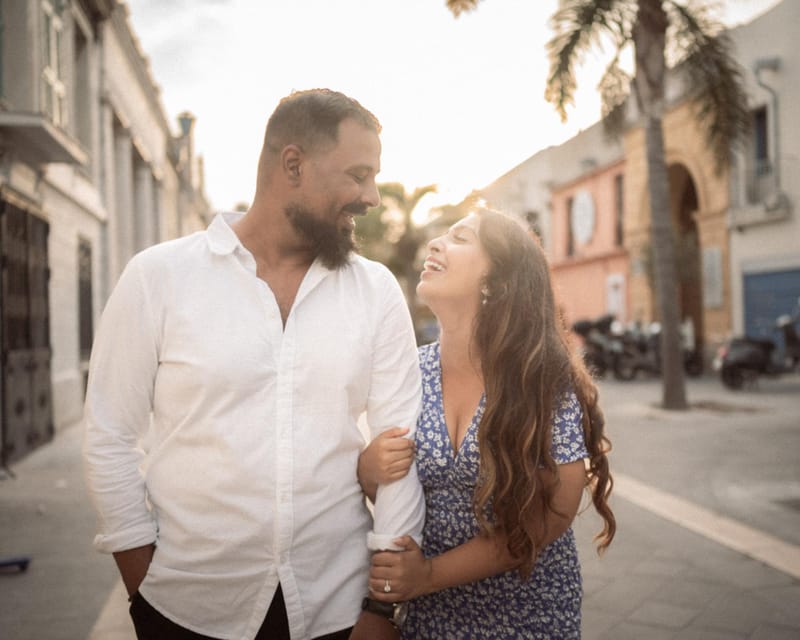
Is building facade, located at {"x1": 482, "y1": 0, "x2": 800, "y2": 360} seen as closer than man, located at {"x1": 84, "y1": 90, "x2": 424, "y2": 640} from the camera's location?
No

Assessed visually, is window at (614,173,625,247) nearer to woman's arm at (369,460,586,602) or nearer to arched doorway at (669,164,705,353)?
arched doorway at (669,164,705,353)

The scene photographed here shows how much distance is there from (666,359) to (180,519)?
475 inches

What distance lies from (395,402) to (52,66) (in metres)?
10.8

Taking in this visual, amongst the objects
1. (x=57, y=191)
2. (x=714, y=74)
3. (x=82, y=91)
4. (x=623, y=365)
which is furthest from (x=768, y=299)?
(x=57, y=191)

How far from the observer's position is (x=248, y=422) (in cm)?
198

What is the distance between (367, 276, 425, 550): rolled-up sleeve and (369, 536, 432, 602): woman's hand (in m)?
0.04

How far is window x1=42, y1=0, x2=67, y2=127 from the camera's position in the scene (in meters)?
10.7

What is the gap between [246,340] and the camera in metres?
2.01

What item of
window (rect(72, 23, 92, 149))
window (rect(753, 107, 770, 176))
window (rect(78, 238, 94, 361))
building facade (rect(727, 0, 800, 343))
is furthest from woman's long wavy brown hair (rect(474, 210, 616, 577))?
window (rect(753, 107, 770, 176))

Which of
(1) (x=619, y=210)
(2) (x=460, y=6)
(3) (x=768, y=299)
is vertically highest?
(2) (x=460, y=6)

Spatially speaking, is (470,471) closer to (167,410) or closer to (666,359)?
(167,410)

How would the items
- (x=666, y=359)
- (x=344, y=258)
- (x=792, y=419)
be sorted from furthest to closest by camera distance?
(x=666, y=359) < (x=792, y=419) < (x=344, y=258)

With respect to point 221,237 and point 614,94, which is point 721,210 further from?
point 221,237

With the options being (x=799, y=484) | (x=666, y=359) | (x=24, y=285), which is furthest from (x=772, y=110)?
(x=24, y=285)
